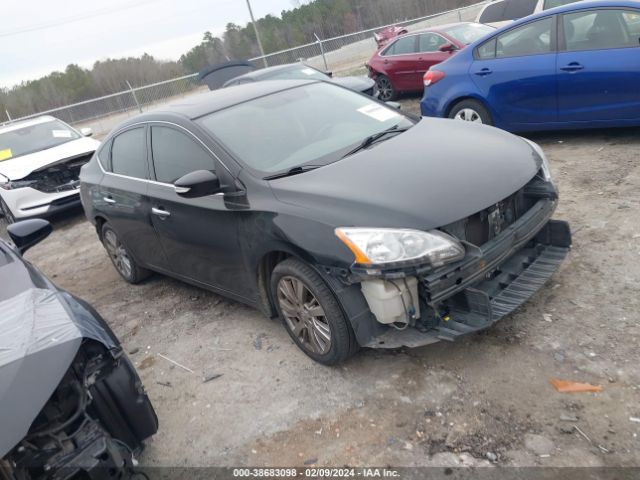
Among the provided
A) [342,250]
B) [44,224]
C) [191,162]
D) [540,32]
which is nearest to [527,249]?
[342,250]

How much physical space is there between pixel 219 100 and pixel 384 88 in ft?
26.8

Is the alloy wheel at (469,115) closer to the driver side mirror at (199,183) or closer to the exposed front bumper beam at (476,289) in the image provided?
the exposed front bumper beam at (476,289)

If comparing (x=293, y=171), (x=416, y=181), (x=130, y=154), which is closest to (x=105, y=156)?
(x=130, y=154)

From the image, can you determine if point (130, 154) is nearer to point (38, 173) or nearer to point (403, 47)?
point (38, 173)

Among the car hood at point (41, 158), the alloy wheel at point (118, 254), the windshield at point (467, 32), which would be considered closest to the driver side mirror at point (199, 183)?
the alloy wheel at point (118, 254)

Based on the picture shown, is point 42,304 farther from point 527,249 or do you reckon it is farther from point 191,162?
point 527,249

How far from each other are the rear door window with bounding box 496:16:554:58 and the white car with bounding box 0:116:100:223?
6.54 m

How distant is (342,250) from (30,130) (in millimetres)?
9086

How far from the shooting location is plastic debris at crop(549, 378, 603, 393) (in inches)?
111

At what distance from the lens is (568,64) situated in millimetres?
5949

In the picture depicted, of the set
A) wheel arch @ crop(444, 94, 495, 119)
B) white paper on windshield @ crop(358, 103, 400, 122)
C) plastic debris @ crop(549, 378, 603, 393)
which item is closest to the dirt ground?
plastic debris @ crop(549, 378, 603, 393)

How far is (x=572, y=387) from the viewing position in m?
2.85

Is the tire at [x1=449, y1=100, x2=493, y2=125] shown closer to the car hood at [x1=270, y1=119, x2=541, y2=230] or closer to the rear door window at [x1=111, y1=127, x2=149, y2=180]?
the car hood at [x1=270, y1=119, x2=541, y2=230]

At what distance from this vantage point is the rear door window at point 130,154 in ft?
14.9
